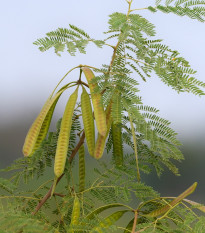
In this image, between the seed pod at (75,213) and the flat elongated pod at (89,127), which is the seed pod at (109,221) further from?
the flat elongated pod at (89,127)

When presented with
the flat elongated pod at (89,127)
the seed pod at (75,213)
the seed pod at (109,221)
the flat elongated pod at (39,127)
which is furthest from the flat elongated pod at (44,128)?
the seed pod at (109,221)

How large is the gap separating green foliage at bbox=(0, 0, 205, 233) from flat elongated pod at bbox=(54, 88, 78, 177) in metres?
0.09

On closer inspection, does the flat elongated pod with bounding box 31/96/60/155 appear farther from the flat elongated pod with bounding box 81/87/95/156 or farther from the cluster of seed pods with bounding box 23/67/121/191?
the flat elongated pod with bounding box 81/87/95/156

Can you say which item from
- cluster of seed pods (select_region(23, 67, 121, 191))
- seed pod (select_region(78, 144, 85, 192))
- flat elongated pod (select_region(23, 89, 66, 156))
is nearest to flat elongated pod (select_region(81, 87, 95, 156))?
cluster of seed pods (select_region(23, 67, 121, 191))

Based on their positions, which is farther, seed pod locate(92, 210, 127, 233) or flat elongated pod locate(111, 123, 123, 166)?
flat elongated pod locate(111, 123, 123, 166)

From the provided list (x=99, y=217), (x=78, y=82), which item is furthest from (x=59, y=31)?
(x=99, y=217)

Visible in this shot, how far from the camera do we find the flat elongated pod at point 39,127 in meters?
1.68

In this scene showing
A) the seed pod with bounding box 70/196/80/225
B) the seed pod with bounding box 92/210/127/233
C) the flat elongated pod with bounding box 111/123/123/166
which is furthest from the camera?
the flat elongated pod with bounding box 111/123/123/166

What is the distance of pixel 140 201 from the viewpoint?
6.27 ft

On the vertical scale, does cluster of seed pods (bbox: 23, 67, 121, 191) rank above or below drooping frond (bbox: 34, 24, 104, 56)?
below

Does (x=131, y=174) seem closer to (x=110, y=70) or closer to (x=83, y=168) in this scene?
(x=83, y=168)

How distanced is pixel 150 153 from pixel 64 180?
366 millimetres

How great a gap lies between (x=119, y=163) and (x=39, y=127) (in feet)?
1.27

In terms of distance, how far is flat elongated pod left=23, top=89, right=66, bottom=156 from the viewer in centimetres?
168
